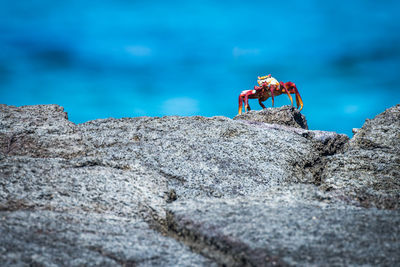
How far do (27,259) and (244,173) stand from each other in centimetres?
263

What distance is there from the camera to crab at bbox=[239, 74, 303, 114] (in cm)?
855

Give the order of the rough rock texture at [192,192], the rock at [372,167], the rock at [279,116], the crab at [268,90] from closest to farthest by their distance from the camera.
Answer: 1. the rough rock texture at [192,192]
2. the rock at [372,167]
3. the rock at [279,116]
4. the crab at [268,90]

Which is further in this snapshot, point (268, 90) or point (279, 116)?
point (268, 90)

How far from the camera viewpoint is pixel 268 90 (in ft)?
28.6

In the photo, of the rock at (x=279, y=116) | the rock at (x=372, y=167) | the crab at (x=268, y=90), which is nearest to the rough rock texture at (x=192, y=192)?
the rock at (x=372, y=167)

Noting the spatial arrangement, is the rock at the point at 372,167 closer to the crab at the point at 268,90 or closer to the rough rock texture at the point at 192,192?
the rough rock texture at the point at 192,192

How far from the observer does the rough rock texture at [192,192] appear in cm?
248

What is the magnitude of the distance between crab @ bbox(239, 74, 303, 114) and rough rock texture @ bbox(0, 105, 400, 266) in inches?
109

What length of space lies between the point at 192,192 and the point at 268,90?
5.26 m

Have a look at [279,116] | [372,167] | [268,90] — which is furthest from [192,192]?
[268,90]

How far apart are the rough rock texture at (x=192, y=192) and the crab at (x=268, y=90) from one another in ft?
9.06

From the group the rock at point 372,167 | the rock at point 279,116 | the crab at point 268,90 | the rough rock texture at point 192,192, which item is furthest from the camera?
the crab at point 268,90

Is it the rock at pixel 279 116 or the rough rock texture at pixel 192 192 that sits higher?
the rock at pixel 279 116

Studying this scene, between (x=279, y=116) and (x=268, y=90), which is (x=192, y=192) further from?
(x=268, y=90)
